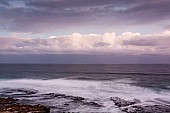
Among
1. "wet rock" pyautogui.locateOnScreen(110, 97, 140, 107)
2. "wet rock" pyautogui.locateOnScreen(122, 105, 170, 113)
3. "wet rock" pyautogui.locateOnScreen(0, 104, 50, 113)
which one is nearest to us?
"wet rock" pyautogui.locateOnScreen(0, 104, 50, 113)

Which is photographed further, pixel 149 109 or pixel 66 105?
pixel 66 105

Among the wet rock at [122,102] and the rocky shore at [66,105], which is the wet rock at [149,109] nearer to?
the rocky shore at [66,105]

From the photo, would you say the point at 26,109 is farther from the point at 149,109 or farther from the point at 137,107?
the point at 149,109

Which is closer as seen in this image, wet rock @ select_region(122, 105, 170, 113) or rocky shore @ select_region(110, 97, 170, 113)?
wet rock @ select_region(122, 105, 170, 113)

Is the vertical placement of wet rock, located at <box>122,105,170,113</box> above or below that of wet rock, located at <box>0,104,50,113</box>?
below

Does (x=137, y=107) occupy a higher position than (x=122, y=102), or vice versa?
(x=122, y=102)

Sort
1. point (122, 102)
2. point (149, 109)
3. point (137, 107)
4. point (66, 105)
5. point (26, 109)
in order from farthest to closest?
point (122, 102), point (66, 105), point (137, 107), point (149, 109), point (26, 109)

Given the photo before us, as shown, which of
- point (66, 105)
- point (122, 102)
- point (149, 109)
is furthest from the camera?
point (122, 102)

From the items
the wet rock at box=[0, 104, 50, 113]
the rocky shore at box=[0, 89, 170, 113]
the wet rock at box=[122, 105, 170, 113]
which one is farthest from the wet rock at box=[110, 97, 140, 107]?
the wet rock at box=[0, 104, 50, 113]

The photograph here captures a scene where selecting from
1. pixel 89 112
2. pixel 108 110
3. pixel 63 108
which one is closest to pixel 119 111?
pixel 108 110

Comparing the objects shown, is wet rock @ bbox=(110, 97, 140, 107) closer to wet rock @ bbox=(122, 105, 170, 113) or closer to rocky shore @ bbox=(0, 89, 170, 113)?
rocky shore @ bbox=(0, 89, 170, 113)

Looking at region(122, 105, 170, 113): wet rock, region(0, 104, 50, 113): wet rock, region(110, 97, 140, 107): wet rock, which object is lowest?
region(122, 105, 170, 113): wet rock

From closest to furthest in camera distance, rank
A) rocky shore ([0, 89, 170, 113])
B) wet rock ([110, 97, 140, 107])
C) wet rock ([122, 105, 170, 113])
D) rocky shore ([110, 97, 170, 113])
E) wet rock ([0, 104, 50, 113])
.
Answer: wet rock ([0, 104, 50, 113])
rocky shore ([0, 89, 170, 113])
wet rock ([122, 105, 170, 113])
rocky shore ([110, 97, 170, 113])
wet rock ([110, 97, 140, 107])

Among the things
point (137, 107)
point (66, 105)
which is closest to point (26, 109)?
point (66, 105)
